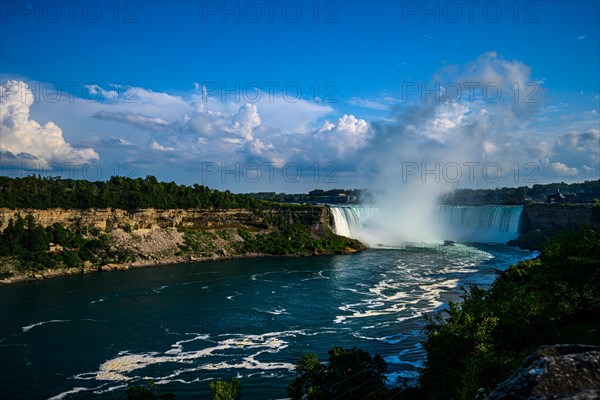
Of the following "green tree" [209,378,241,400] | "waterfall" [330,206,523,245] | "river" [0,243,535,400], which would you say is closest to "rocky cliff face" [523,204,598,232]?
"waterfall" [330,206,523,245]

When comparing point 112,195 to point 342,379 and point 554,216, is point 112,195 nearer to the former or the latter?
point 342,379

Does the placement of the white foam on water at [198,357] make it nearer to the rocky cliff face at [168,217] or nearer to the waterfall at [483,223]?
the rocky cliff face at [168,217]

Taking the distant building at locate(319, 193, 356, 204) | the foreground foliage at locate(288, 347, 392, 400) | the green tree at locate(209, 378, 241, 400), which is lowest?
the green tree at locate(209, 378, 241, 400)

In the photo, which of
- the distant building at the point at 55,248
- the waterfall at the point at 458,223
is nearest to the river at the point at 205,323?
the distant building at the point at 55,248

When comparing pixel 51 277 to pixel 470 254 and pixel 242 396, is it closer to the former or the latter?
pixel 242 396

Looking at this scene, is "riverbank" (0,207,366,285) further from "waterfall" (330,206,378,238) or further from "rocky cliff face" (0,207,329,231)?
"waterfall" (330,206,378,238)

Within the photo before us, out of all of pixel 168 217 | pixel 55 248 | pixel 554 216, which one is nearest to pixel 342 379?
pixel 55 248
